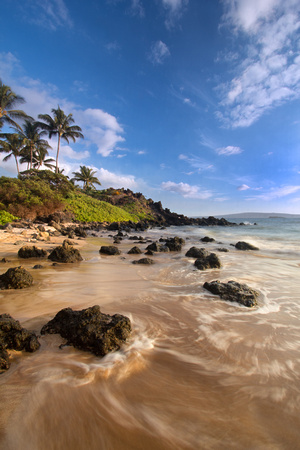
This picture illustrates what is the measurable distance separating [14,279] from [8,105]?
109ft

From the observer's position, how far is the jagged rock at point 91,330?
2.18 meters

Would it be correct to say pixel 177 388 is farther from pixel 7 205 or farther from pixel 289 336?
pixel 7 205

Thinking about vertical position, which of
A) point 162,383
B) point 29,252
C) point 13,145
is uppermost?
point 13,145

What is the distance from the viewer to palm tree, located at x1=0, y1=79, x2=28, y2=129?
25.1m

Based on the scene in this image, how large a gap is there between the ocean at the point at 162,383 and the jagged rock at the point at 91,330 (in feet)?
0.33

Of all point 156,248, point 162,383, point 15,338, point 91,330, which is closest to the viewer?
point 162,383

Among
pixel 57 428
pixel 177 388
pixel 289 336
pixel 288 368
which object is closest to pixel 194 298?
pixel 289 336

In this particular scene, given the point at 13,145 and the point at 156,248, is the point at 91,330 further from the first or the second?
the point at 13,145

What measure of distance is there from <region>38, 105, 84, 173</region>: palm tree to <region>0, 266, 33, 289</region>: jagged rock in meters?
37.5

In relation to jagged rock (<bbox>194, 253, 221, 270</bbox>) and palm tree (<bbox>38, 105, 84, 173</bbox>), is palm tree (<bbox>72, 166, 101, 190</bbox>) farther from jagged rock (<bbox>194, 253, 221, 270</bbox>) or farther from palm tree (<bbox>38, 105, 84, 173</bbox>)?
jagged rock (<bbox>194, 253, 221, 270</bbox>)

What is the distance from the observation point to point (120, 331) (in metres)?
2.34

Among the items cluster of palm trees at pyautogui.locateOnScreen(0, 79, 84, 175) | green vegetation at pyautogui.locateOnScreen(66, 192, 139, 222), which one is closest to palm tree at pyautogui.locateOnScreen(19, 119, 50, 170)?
cluster of palm trees at pyautogui.locateOnScreen(0, 79, 84, 175)

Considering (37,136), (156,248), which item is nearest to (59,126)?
(37,136)

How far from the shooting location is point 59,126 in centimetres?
3566
